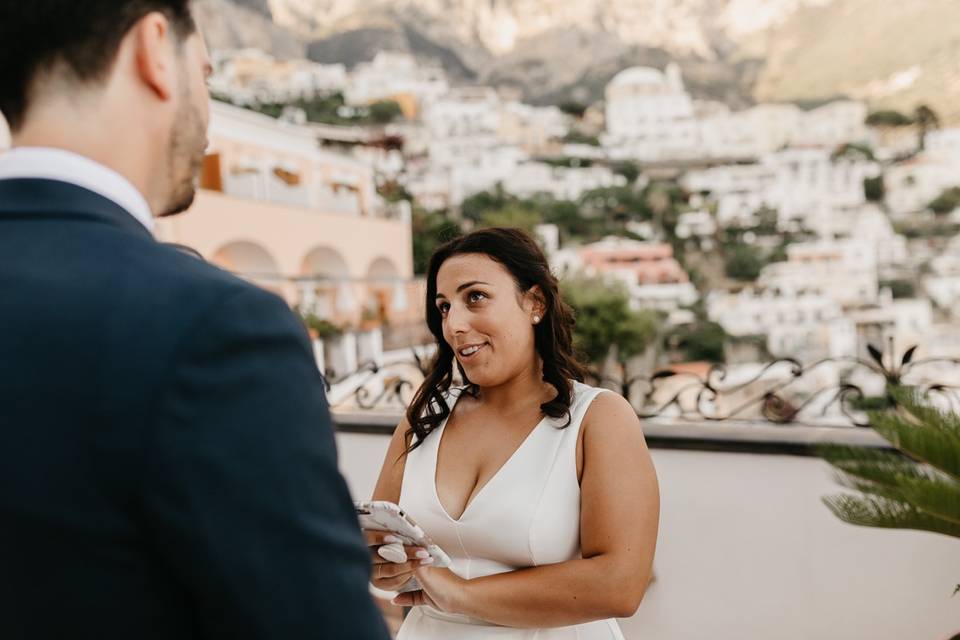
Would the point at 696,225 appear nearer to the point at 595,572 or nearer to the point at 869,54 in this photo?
the point at 869,54

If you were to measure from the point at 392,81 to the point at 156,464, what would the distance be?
3335 cm

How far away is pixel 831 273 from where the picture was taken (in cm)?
2336

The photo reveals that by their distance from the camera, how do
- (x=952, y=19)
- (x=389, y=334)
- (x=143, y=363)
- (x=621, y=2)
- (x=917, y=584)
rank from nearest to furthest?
1. (x=143, y=363)
2. (x=917, y=584)
3. (x=389, y=334)
4. (x=952, y=19)
5. (x=621, y=2)

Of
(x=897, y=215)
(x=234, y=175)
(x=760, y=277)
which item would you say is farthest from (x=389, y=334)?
(x=897, y=215)

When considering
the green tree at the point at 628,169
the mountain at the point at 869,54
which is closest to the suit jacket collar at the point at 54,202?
the mountain at the point at 869,54

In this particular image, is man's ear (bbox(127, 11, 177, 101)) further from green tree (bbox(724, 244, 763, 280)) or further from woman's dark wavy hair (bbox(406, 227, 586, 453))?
green tree (bbox(724, 244, 763, 280))

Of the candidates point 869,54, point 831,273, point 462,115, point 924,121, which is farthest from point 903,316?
point 462,115

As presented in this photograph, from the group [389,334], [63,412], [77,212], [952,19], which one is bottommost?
[389,334]

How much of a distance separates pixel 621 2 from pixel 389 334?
78.7ft

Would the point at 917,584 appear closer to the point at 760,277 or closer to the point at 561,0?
the point at 760,277

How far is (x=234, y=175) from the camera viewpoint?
16.8 meters

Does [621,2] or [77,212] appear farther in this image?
[621,2]

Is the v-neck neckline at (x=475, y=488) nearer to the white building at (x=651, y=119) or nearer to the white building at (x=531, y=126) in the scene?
the white building at (x=531, y=126)

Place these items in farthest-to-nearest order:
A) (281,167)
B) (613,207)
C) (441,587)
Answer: (613,207) → (281,167) → (441,587)
